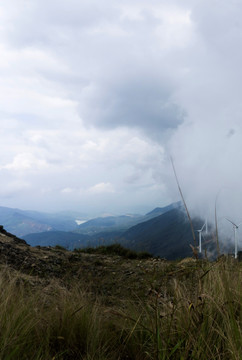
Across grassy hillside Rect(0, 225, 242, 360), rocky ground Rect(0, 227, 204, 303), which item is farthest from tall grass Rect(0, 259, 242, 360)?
rocky ground Rect(0, 227, 204, 303)

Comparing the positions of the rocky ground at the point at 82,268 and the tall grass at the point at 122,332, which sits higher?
the tall grass at the point at 122,332

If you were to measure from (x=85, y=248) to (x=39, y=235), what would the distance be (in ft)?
544

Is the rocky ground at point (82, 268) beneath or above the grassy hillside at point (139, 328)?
beneath

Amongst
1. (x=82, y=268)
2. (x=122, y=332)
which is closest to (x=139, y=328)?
(x=122, y=332)

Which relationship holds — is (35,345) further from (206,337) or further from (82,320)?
Result: (206,337)

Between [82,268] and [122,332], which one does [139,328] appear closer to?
[122,332]

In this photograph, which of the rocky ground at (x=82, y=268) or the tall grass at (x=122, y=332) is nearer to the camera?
the tall grass at (x=122, y=332)

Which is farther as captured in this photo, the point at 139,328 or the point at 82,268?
the point at 82,268

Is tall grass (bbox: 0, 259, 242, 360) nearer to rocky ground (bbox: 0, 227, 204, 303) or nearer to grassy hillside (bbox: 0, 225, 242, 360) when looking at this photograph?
grassy hillside (bbox: 0, 225, 242, 360)

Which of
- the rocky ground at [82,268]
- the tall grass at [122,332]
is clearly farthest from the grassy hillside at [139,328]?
the rocky ground at [82,268]

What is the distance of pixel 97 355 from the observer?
3.04 meters

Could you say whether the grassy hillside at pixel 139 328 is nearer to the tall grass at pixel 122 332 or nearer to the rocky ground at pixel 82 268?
the tall grass at pixel 122 332

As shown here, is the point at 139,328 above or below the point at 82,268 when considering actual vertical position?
above

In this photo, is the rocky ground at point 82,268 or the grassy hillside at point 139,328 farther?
the rocky ground at point 82,268
